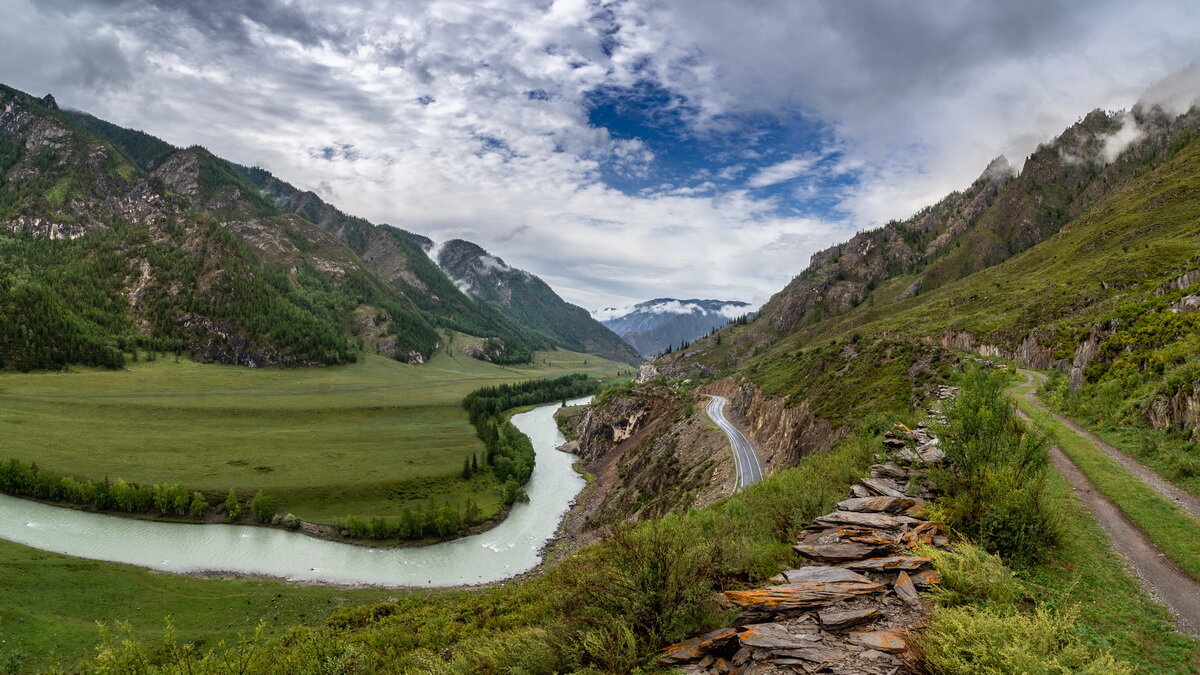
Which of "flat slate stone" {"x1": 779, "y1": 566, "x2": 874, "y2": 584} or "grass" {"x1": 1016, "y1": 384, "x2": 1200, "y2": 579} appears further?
"grass" {"x1": 1016, "y1": 384, "x2": 1200, "y2": 579}

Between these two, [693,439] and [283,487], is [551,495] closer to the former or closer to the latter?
[693,439]

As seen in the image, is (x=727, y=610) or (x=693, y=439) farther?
(x=693, y=439)

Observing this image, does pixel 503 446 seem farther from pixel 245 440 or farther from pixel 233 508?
pixel 245 440

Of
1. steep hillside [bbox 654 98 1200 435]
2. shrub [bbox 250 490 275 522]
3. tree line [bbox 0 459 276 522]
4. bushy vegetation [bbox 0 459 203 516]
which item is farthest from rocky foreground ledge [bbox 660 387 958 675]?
bushy vegetation [bbox 0 459 203 516]

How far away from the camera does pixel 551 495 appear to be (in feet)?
334

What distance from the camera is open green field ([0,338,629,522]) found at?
92062 mm

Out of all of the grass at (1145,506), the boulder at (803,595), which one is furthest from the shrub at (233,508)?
the grass at (1145,506)

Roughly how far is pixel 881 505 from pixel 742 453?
51855 mm

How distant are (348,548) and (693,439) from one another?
58489 millimetres

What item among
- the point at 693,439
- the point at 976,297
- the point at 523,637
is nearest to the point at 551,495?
the point at 693,439

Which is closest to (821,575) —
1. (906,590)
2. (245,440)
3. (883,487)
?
(906,590)

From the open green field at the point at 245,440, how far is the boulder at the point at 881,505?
8490 cm

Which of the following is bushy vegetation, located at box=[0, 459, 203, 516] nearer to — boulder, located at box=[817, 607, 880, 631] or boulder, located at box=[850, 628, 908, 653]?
boulder, located at box=[817, 607, 880, 631]

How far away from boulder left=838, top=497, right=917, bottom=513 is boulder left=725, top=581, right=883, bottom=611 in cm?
500
